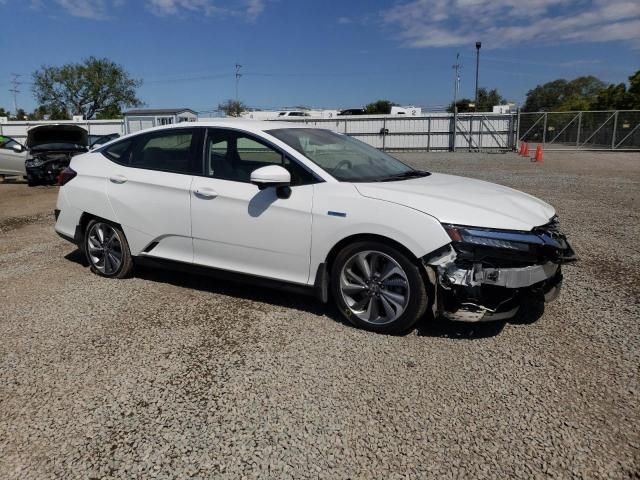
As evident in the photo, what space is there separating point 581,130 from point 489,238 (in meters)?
30.2

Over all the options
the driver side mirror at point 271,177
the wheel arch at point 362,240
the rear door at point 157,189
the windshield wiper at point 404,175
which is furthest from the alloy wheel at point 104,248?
the windshield wiper at point 404,175

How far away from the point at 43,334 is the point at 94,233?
1635mm

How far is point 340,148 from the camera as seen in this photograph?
4.69 metres

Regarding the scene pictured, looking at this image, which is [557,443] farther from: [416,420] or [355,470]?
[355,470]

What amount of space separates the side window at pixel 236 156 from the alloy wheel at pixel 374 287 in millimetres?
1062

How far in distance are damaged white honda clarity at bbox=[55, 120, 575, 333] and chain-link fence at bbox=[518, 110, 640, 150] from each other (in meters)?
27.5

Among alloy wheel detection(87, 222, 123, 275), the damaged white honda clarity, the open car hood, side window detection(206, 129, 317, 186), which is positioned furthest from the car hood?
the open car hood

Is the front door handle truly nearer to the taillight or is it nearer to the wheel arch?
the wheel arch

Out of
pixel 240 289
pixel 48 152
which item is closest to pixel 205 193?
pixel 240 289

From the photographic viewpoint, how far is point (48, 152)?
13875mm

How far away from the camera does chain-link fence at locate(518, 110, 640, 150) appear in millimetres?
27972

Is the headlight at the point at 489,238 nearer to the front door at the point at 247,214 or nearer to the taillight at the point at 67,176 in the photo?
the front door at the point at 247,214

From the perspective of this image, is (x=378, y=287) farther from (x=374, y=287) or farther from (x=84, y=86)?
(x=84, y=86)

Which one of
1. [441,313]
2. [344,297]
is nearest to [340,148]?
[344,297]
